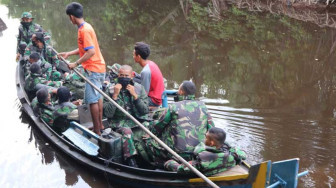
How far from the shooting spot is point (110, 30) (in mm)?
16031

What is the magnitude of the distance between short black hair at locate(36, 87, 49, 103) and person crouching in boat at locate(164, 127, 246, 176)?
2811 millimetres

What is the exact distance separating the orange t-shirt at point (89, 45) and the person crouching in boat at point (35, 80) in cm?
179

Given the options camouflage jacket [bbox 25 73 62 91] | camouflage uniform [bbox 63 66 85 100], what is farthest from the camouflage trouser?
camouflage jacket [bbox 25 73 62 91]

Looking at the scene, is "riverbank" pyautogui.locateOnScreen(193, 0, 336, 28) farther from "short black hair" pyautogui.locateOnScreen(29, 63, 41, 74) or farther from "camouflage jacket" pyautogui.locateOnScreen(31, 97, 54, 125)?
"camouflage jacket" pyautogui.locateOnScreen(31, 97, 54, 125)

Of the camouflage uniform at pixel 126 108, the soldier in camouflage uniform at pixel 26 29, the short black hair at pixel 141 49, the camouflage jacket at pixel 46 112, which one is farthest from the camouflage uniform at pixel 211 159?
the soldier in camouflage uniform at pixel 26 29

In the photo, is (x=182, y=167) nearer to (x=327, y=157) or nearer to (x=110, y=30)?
(x=327, y=157)

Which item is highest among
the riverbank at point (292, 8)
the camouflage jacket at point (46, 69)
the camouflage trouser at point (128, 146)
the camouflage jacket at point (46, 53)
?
the riverbank at point (292, 8)

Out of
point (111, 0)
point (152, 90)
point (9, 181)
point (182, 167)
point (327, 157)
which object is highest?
point (111, 0)

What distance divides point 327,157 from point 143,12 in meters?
14.8

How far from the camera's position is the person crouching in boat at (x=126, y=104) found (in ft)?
15.5

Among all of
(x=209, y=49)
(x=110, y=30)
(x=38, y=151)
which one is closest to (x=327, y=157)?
(x=38, y=151)

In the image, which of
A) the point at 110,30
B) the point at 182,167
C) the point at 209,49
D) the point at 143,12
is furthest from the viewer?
the point at 143,12

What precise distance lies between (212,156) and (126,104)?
1721mm

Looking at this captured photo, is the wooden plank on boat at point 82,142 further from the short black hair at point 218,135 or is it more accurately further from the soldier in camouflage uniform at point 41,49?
the soldier in camouflage uniform at point 41,49
